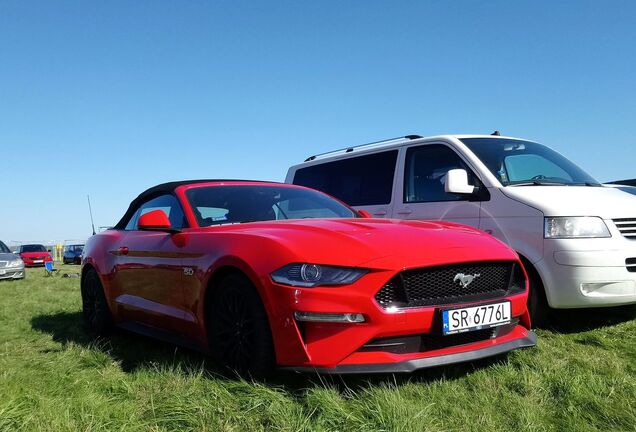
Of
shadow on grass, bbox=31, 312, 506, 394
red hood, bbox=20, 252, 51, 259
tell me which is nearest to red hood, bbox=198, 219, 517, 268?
shadow on grass, bbox=31, 312, 506, 394

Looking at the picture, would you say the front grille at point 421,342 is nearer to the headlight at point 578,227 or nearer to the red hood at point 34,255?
the headlight at point 578,227

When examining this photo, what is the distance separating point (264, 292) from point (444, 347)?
1001 millimetres

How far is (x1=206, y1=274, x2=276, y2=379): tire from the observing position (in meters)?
2.90

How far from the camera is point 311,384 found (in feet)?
9.70

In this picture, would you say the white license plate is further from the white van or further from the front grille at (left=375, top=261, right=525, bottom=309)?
the white van

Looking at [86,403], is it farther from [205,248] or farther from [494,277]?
[494,277]

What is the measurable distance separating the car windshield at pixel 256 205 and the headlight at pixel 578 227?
5.14ft

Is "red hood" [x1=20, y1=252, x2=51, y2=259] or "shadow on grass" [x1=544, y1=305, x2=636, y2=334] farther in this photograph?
"red hood" [x1=20, y1=252, x2=51, y2=259]

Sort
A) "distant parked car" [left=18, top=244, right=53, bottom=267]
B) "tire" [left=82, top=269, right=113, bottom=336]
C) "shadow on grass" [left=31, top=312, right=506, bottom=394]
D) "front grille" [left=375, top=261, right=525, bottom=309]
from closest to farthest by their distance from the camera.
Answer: "front grille" [left=375, top=261, right=525, bottom=309], "shadow on grass" [left=31, top=312, right=506, bottom=394], "tire" [left=82, top=269, right=113, bottom=336], "distant parked car" [left=18, top=244, right=53, bottom=267]

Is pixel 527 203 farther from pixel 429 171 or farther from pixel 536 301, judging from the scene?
pixel 429 171

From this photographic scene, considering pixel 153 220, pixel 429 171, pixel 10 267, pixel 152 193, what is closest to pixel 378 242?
pixel 153 220

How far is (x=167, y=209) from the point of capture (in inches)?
175

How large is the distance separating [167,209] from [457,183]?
2.44 m

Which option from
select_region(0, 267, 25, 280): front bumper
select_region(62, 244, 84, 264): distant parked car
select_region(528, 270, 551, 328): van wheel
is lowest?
select_region(62, 244, 84, 264): distant parked car
